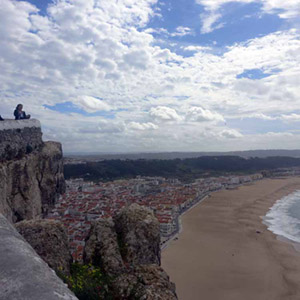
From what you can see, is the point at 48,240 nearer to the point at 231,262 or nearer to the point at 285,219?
the point at 231,262

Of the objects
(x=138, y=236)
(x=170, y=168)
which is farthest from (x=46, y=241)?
(x=170, y=168)

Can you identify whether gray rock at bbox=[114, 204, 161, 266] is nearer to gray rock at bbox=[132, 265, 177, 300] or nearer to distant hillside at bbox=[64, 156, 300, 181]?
gray rock at bbox=[132, 265, 177, 300]

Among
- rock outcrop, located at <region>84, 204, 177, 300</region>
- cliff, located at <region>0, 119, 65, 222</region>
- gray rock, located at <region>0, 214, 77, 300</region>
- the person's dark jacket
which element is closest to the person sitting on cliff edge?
the person's dark jacket

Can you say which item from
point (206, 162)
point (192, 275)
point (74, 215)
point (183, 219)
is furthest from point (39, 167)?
point (206, 162)

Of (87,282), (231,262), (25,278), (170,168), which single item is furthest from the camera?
(170,168)

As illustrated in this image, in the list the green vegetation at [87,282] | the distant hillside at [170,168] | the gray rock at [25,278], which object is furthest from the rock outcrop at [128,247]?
the distant hillside at [170,168]

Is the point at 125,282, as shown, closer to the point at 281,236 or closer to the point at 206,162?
the point at 281,236
